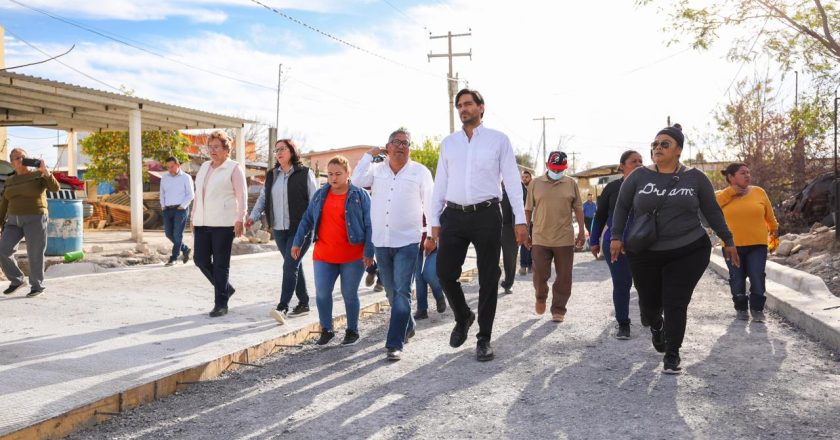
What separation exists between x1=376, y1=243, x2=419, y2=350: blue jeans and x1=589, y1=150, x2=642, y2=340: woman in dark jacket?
1.89 m

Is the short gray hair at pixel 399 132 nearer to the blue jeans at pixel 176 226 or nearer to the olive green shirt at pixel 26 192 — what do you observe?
the olive green shirt at pixel 26 192

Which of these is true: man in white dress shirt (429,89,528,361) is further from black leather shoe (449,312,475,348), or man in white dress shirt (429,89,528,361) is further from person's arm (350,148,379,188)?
person's arm (350,148,379,188)

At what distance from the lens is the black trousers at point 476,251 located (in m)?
5.46

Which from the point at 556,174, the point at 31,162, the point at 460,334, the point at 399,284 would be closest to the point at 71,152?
the point at 31,162

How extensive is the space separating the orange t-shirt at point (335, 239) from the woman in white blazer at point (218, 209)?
1244 millimetres

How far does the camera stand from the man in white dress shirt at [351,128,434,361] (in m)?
5.84

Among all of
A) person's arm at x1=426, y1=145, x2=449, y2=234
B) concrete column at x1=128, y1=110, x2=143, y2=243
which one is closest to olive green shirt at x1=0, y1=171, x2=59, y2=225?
person's arm at x1=426, y1=145, x2=449, y2=234

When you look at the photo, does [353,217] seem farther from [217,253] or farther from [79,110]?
[79,110]

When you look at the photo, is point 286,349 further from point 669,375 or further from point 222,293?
point 669,375

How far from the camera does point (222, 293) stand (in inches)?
289

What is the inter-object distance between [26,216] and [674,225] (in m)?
7.03

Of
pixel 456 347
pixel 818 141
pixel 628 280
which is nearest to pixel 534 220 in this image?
pixel 628 280

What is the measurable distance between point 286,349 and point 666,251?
330 centimetres

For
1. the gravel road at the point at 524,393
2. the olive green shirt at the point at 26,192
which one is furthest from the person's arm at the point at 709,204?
the olive green shirt at the point at 26,192
